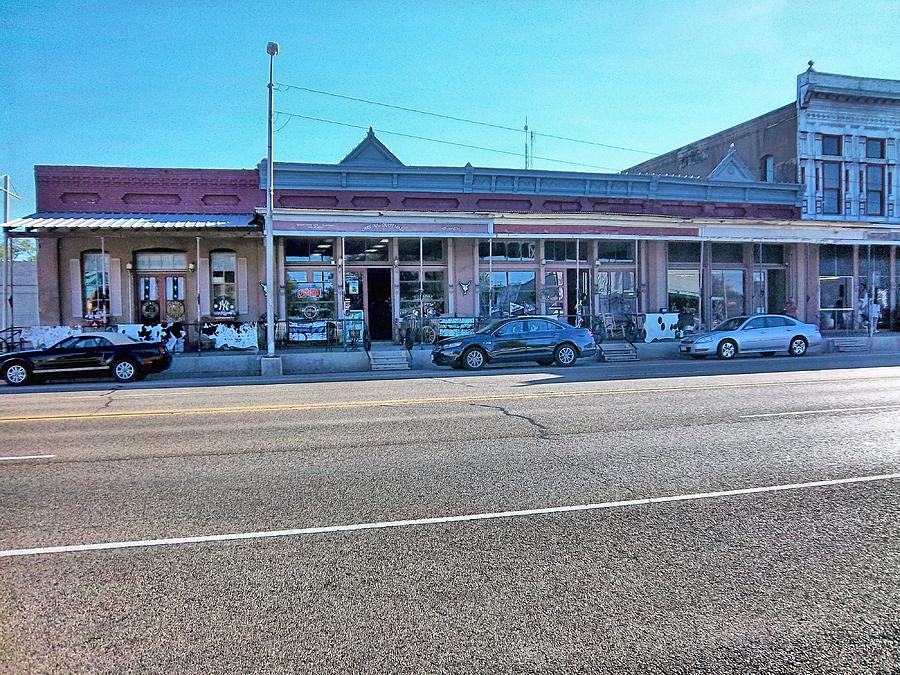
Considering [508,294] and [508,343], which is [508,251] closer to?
[508,294]

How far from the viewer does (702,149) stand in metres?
33.1

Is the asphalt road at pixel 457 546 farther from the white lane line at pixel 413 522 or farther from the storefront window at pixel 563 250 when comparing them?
the storefront window at pixel 563 250

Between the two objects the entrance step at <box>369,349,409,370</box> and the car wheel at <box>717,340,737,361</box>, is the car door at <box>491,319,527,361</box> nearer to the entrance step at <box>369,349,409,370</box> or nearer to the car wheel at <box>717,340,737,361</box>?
the entrance step at <box>369,349,409,370</box>

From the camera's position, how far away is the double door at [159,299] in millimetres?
21047

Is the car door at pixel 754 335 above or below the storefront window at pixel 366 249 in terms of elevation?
below

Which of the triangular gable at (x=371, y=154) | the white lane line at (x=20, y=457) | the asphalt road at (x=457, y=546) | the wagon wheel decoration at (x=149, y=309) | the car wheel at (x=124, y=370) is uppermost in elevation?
the triangular gable at (x=371, y=154)

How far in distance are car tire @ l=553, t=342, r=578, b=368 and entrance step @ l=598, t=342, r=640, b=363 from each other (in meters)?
2.04

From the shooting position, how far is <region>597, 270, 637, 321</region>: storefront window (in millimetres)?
24266

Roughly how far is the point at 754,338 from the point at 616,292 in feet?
18.4

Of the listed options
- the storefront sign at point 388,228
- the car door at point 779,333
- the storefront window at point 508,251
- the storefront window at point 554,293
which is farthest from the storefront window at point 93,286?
the car door at point 779,333

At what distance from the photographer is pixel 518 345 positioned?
58.7ft

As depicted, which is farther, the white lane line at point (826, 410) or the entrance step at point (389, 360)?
the entrance step at point (389, 360)

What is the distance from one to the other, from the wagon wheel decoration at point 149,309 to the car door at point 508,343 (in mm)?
11798

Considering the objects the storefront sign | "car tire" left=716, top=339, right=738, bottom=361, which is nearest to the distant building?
"car tire" left=716, top=339, right=738, bottom=361
